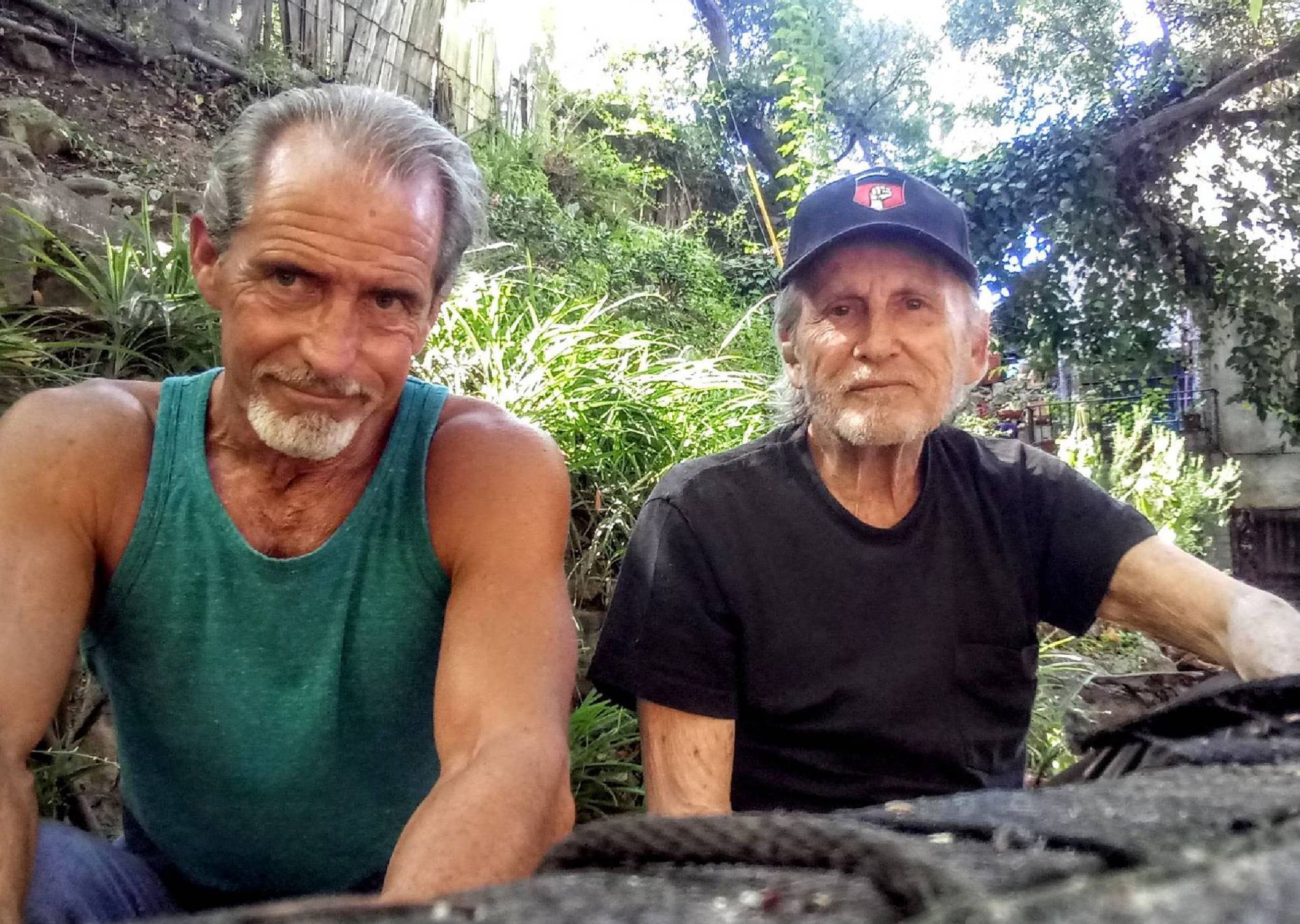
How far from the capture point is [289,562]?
1.38 meters

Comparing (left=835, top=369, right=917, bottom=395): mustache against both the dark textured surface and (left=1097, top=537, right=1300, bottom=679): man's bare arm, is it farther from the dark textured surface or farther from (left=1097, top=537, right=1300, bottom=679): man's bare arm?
the dark textured surface

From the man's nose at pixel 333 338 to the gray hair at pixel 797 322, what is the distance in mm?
885

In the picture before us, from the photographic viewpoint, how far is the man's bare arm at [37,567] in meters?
1.22

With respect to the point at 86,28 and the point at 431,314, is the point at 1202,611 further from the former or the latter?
the point at 86,28

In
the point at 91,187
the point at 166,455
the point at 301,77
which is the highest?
the point at 301,77

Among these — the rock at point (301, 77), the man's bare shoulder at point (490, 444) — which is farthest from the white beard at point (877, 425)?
the rock at point (301, 77)

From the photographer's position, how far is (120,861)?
4.64 ft

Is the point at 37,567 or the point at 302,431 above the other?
the point at 302,431

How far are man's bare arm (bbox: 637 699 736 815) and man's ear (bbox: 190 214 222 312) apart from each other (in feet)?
3.44

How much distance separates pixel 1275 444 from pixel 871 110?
7192 mm

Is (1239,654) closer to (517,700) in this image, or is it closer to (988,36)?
(517,700)

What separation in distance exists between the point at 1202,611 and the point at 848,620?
2.03 feet

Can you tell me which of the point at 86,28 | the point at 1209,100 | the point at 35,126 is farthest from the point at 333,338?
the point at 1209,100

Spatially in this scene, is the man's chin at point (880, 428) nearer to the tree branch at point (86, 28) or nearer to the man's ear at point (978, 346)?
the man's ear at point (978, 346)
